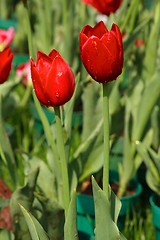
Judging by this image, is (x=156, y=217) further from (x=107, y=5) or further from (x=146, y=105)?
(x=107, y=5)

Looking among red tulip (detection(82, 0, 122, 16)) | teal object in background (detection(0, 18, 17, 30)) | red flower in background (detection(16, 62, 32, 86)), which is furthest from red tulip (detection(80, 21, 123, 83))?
teal object in background (detection(0, 18, 17, 30))

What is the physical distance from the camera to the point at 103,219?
111cm

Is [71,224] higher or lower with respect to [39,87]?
lower

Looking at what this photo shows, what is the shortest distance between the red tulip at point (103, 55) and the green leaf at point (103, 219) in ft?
0.61

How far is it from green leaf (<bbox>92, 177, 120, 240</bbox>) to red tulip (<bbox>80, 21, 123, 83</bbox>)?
0.61 feet

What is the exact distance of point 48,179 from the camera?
5.35ft

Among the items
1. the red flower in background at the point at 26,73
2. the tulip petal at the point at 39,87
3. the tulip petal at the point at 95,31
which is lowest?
the red flower in background at the point at 26,73

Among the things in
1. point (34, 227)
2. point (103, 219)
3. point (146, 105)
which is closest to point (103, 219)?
point (103, 219)

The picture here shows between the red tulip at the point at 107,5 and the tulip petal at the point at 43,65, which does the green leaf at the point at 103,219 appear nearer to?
the tulip petal at the point at 43,65

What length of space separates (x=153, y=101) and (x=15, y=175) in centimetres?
41

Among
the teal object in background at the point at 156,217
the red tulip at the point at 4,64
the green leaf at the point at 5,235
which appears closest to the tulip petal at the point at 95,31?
the red tulip at the point at 4,64

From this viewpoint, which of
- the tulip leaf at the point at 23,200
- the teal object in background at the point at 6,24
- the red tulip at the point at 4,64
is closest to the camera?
the red tulip at the point at 4,64

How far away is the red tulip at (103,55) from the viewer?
A: 1.00m

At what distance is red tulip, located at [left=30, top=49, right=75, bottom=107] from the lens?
1.03 metres
